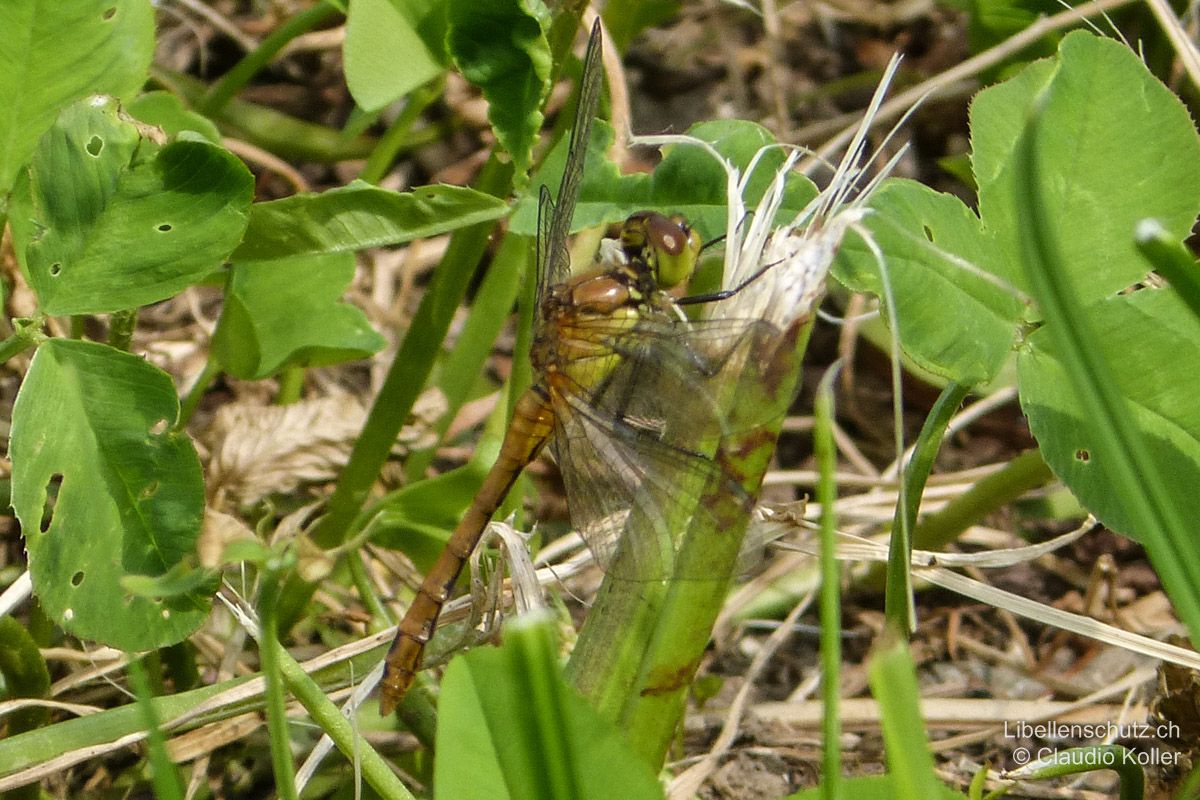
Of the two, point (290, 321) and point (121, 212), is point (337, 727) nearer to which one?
point (121, 212)

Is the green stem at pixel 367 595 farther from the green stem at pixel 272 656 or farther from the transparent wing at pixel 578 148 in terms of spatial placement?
the green stem at pixel 272 656

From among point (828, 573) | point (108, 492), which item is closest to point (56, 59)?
point (108, 492)

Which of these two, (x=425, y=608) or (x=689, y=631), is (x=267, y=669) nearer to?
(x=689, y=631)

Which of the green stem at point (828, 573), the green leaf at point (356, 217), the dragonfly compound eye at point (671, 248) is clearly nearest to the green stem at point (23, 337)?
the green leaf at point (356, 217)

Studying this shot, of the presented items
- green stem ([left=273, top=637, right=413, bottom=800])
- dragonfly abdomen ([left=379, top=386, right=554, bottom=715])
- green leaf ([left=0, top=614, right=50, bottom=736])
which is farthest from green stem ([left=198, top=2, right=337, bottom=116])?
green stem ([left=273, top=637, right=413, bottom=800])

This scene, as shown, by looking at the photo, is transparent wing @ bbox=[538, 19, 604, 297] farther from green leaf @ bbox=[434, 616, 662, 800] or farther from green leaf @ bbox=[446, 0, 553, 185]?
green leaf @ bbox=[434, 616, 662, 800]
